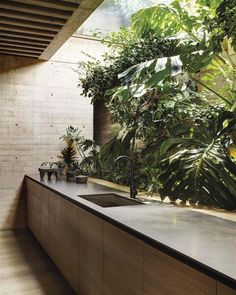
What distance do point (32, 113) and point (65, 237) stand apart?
9.66 feet

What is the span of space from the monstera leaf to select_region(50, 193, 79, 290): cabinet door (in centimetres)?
85

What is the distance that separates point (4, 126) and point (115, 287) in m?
3.92

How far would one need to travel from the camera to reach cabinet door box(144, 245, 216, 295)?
1.16m

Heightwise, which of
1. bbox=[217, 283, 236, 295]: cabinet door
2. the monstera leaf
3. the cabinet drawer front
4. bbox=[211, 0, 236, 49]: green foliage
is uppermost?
bbox=[211, 0, 236, 49]: green foliage

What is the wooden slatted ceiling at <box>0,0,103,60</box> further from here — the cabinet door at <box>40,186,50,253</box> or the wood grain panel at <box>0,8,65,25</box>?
the cabinet door at <box>40,186,50,253</box>

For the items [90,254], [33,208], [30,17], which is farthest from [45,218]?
[30,17]

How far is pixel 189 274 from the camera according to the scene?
1217mm

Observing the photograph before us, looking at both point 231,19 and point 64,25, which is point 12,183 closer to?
point 64,25

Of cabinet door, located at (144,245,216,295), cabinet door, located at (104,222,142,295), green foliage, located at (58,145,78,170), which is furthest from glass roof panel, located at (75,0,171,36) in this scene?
cabinet door, located at (144,245,216,295)

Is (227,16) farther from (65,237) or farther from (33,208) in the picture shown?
(33,208)

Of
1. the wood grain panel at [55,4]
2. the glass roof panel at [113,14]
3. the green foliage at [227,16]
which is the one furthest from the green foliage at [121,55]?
the green foliage at [227,16]

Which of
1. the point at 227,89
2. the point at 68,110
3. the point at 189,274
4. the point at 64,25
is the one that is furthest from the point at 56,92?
the point at 189,274

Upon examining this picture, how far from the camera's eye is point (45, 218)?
3.79m

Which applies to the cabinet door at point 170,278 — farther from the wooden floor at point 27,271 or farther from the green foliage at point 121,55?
the green foliage at point 121,55
